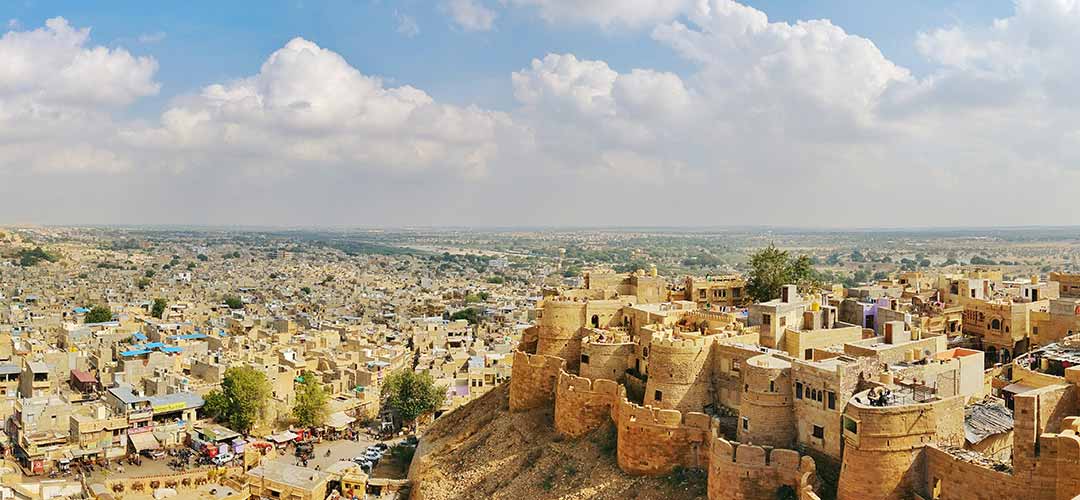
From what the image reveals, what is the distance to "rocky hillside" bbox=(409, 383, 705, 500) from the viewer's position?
80.6 ft

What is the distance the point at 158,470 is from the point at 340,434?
28.9ft

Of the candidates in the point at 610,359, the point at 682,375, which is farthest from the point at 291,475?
the point at 682,375

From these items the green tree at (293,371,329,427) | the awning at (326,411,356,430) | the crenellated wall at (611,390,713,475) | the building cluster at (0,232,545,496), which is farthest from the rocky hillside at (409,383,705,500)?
the green tree at (293,371,329,427)

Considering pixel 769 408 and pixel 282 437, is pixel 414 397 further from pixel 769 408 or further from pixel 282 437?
pixel 769 408

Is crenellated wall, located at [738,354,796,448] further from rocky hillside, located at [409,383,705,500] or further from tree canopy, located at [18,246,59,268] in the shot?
tree canopy, located at [18,246,59,268]

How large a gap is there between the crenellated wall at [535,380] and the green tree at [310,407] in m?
14.1

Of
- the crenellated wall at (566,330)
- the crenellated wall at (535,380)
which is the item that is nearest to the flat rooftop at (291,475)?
the crenellated wall at (535,380)

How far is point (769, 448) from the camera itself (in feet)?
69.6

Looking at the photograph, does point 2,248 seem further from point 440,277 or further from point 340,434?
point 340,434

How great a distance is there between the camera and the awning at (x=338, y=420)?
1676 inches

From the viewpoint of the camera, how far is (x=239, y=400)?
40.8 m

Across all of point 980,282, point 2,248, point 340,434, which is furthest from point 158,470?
point 2,248

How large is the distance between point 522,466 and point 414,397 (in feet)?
49.8

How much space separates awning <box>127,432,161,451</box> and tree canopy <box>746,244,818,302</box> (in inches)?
1099
